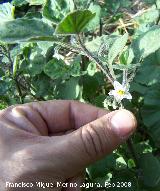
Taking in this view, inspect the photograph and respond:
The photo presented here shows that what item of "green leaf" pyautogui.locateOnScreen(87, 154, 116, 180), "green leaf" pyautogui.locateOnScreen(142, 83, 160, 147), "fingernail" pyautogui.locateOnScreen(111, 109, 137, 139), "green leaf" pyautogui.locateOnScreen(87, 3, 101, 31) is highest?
"green leaf" pyautogui.locateOnScreen(87, 3, 101, 31)

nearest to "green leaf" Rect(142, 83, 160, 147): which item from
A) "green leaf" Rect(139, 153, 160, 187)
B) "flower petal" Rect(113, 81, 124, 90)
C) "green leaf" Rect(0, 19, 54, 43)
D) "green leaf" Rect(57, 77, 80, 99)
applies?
"green leaf" Rect(139, 153, 160, 187)

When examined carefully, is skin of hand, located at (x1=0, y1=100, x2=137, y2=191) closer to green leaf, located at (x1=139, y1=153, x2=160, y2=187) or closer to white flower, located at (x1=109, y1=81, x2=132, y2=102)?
white flower, located at (x1=109, y1=81, x2=132, y2=102)

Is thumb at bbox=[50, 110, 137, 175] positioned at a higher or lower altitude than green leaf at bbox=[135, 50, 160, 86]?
lower

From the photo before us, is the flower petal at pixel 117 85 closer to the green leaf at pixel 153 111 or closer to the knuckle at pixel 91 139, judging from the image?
the knuckle at pixel 91 139

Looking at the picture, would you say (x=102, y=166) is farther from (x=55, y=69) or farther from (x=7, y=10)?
(x=7, y=10)

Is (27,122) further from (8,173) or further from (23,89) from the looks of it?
(23,89)

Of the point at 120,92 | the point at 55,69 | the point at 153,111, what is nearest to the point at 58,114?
the point at 55,69

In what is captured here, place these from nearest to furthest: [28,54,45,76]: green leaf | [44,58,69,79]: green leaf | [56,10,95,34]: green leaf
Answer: [56,10,95,34]: green leaf → [44,58,69,79]: green leaf → [28,54,45,76]: green leaf
